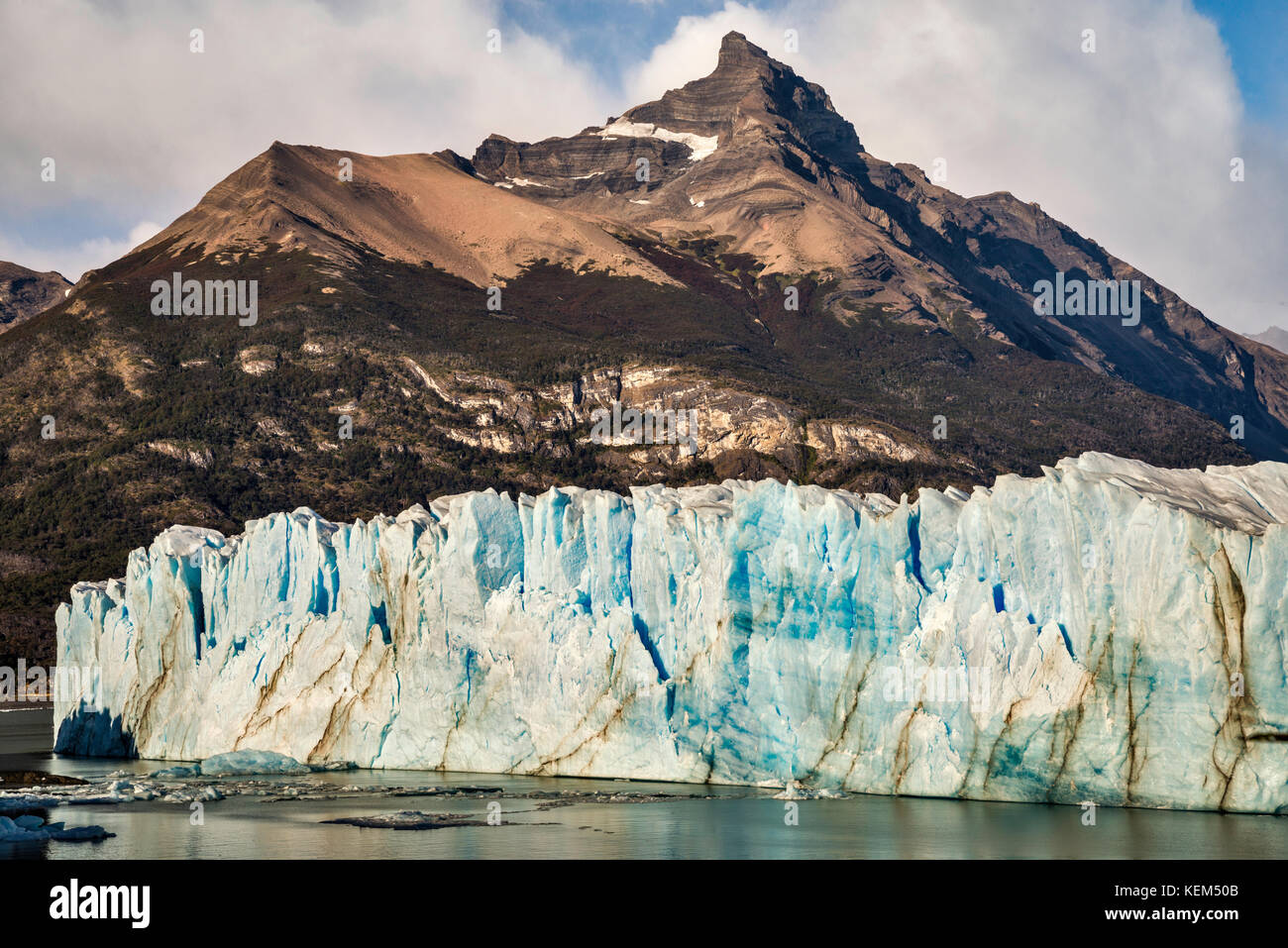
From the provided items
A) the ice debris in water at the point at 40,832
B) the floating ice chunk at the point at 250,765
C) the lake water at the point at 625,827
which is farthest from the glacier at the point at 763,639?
the ice debris in water at the point at 40,832

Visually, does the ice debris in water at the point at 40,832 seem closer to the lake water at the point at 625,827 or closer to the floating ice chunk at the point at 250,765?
the lake water at the point at 625,827

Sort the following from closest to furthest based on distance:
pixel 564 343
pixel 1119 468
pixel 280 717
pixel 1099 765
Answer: pixel 1099 765 → pixel 1119 468 → pixel 280 717 → pixel 564 343

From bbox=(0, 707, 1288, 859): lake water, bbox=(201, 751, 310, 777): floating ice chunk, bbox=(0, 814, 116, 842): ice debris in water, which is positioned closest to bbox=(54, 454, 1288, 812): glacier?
bbox=(201, 751, 310, 777): floating ice chunk

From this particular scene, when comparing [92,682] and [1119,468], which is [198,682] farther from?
[1119,468]

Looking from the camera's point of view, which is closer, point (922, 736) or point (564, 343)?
point (922, 736)

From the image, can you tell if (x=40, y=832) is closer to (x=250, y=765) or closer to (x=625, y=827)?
(x=250, y=765)

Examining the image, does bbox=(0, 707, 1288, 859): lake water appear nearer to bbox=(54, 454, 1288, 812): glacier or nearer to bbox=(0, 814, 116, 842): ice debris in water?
bbox=(0, 814, 116, 842): ice debris in water

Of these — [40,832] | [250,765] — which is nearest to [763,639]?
[250,765]
